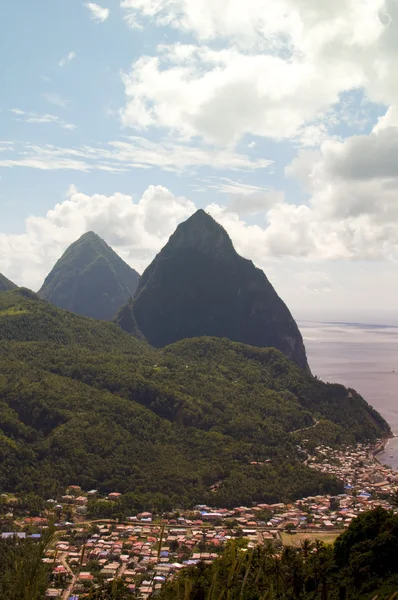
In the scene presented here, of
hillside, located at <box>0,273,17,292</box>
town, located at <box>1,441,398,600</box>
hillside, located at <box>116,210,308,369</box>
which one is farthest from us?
hillside, located at <box>0,273,17,292</box>

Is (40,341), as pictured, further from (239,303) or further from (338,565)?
(338,565)

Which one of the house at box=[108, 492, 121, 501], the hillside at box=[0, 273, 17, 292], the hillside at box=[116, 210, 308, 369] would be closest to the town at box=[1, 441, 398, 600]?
the house at box=[108, 492, 121, 501]

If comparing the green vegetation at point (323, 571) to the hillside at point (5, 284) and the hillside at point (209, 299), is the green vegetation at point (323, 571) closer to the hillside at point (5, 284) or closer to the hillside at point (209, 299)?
the hillside at point (209, 299)

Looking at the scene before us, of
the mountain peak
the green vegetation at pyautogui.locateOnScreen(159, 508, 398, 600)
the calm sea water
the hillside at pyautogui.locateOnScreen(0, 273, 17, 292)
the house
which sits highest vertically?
the mountain peak

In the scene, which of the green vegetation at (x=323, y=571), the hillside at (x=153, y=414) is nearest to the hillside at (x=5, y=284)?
the hillside at (x=153, y=414)

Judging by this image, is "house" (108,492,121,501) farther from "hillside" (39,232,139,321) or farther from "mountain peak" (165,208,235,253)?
"hillside" (39,232,139,321)

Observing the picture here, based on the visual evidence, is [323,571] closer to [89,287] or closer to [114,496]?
[114,496]
